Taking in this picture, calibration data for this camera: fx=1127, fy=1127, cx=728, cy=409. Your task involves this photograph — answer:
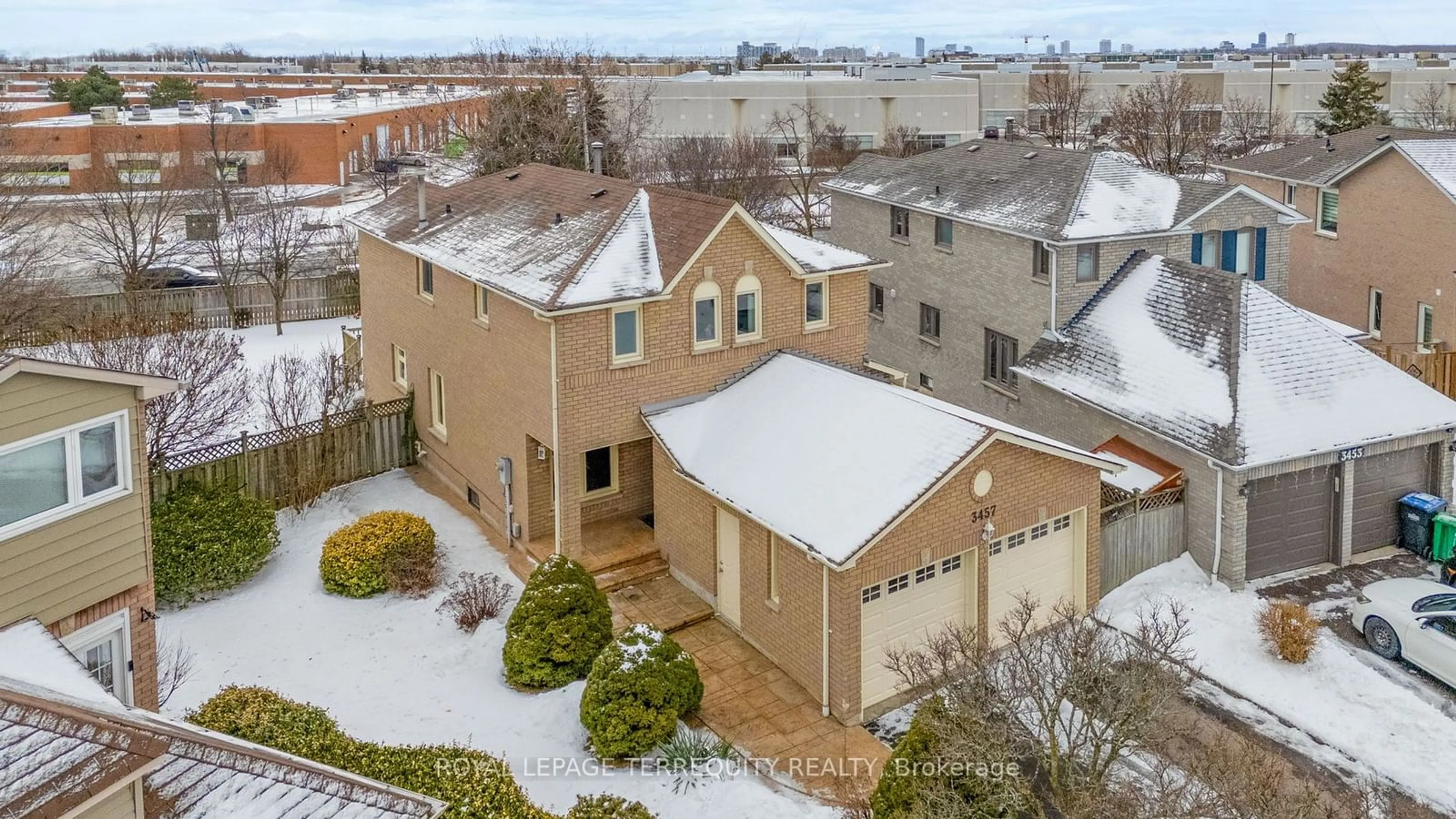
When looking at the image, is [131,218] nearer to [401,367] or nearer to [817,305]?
[401,367]

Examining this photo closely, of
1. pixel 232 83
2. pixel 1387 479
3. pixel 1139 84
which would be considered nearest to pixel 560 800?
pixel 1387 479

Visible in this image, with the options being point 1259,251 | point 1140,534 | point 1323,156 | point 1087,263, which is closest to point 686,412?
point 1140,534

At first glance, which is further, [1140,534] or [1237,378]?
[1237,378]

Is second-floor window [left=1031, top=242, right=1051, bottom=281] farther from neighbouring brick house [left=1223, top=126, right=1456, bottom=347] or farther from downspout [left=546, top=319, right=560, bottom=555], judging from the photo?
downspout [left=546, top=319, right=560, bottom=555]

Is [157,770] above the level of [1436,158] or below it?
below

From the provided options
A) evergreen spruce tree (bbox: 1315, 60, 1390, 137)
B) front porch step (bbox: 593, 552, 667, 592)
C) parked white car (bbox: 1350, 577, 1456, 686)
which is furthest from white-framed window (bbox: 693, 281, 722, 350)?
evergreen spruce tree (bbox: 1315, 60, 1390, 137)

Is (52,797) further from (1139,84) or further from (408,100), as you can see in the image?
(1139,84)
